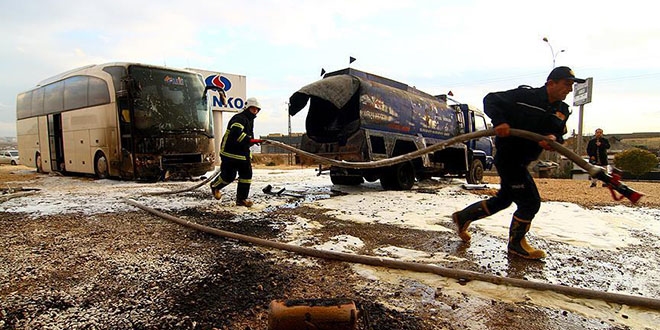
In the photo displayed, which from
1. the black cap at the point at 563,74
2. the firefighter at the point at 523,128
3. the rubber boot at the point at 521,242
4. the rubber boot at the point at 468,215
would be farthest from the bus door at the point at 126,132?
the black cap at the point at 563,74

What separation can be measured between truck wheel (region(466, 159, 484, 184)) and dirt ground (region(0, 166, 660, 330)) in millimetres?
6752

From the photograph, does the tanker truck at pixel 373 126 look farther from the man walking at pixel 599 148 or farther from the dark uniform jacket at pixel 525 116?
the dark uniform jacket at pixel 525 116

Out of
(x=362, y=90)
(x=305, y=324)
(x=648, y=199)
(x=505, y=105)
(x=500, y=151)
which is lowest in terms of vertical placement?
(x=648, y=199)

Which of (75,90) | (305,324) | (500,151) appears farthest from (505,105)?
(75,90)

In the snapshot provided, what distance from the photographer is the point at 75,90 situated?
37.4 ft

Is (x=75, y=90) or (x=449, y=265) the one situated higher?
(x=75, y=90)

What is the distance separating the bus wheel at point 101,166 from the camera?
10727mm

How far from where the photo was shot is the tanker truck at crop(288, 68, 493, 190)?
793 cm

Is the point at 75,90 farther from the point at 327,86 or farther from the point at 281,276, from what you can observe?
the point at 281,276

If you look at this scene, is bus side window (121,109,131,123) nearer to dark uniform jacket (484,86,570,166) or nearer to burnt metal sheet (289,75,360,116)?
burnt metal sheet (289,75,360,116)

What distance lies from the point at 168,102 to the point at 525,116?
30.6 feet

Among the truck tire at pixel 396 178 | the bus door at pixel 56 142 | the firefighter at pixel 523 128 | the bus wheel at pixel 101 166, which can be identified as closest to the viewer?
the firefighter at pixel 523 128

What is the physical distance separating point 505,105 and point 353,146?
4516 millimetres

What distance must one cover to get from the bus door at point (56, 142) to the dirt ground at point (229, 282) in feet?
31.6
